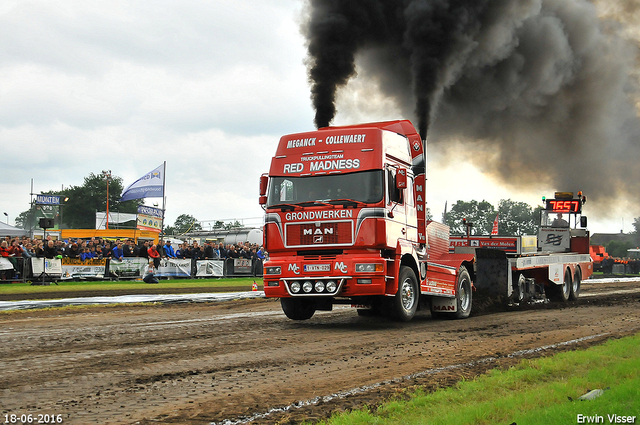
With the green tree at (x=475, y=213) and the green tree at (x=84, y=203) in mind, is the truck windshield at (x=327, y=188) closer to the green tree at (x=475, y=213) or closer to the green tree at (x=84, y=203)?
the green tree at (x=475, y=213)

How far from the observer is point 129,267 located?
2683 centimetres

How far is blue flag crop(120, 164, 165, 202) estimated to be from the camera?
3462cm

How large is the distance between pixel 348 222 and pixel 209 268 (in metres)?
19.5

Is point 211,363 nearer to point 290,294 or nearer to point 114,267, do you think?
point 290,294

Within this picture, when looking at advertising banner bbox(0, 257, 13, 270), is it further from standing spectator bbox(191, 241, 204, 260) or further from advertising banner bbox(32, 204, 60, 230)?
advertising banner bbox(32, 204, 60, 230)

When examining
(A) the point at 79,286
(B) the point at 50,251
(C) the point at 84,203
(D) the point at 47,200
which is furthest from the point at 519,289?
(C) the point at 84,203

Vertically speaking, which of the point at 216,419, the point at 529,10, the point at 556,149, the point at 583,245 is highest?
the point at 529,10

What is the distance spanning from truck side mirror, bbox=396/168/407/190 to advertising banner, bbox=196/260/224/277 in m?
19.2

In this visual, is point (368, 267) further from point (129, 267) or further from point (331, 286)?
point (129, 267)

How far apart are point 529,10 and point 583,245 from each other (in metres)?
8.50

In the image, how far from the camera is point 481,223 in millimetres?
107188

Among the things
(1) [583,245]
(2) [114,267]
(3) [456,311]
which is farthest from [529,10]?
(2) [114,267]

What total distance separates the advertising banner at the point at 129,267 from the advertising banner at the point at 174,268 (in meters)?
0.73

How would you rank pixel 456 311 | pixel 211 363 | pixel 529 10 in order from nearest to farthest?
pixel 211 363 < pixel 456 311 < pixel 529 10
